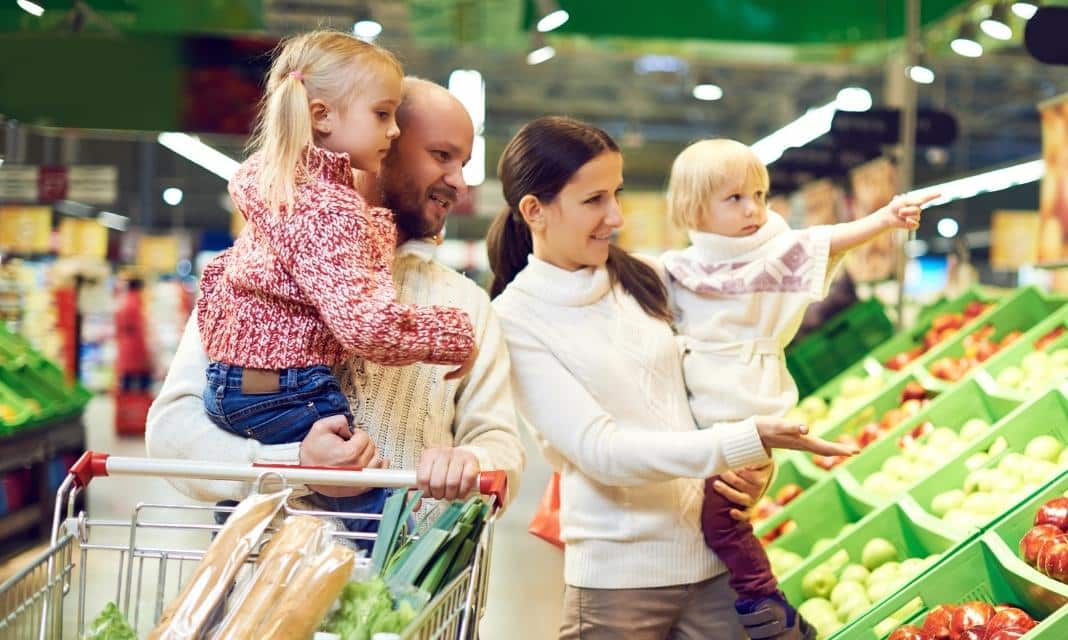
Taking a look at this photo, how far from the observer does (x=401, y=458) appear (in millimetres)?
2174

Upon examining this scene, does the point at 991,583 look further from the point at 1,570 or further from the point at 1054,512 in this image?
the point at 1,570

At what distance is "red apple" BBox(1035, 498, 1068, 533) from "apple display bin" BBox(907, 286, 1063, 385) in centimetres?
224

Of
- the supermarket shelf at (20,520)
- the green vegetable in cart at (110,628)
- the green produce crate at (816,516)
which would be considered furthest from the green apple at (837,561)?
the supermarket shelf at (20,520)

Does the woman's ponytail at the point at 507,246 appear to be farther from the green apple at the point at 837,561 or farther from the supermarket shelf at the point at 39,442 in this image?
the supermarket shelf at the point at 39,442

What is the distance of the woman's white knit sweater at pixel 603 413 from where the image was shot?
2.44 metres

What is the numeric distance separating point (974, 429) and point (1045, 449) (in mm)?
539

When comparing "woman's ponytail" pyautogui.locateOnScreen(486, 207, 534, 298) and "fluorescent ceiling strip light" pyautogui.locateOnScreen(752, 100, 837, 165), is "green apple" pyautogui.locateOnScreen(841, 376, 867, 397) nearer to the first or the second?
"woman's ponytail" pyautogui.locateOnScreen(486, 207, 534, 298)

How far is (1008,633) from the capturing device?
2369 millimetres

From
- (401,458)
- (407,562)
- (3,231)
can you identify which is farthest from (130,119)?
(407,562)

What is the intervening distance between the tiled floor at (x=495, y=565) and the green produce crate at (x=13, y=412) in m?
0.77

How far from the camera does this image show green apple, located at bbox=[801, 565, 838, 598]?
3369 millimetres

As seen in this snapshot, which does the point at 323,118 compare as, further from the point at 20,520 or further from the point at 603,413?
the point at 20,520

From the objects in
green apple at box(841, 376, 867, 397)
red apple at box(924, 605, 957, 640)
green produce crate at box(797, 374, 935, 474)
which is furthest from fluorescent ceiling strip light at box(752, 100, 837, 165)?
red apple at box(924, 605, 957, 640)

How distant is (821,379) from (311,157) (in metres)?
4.48
